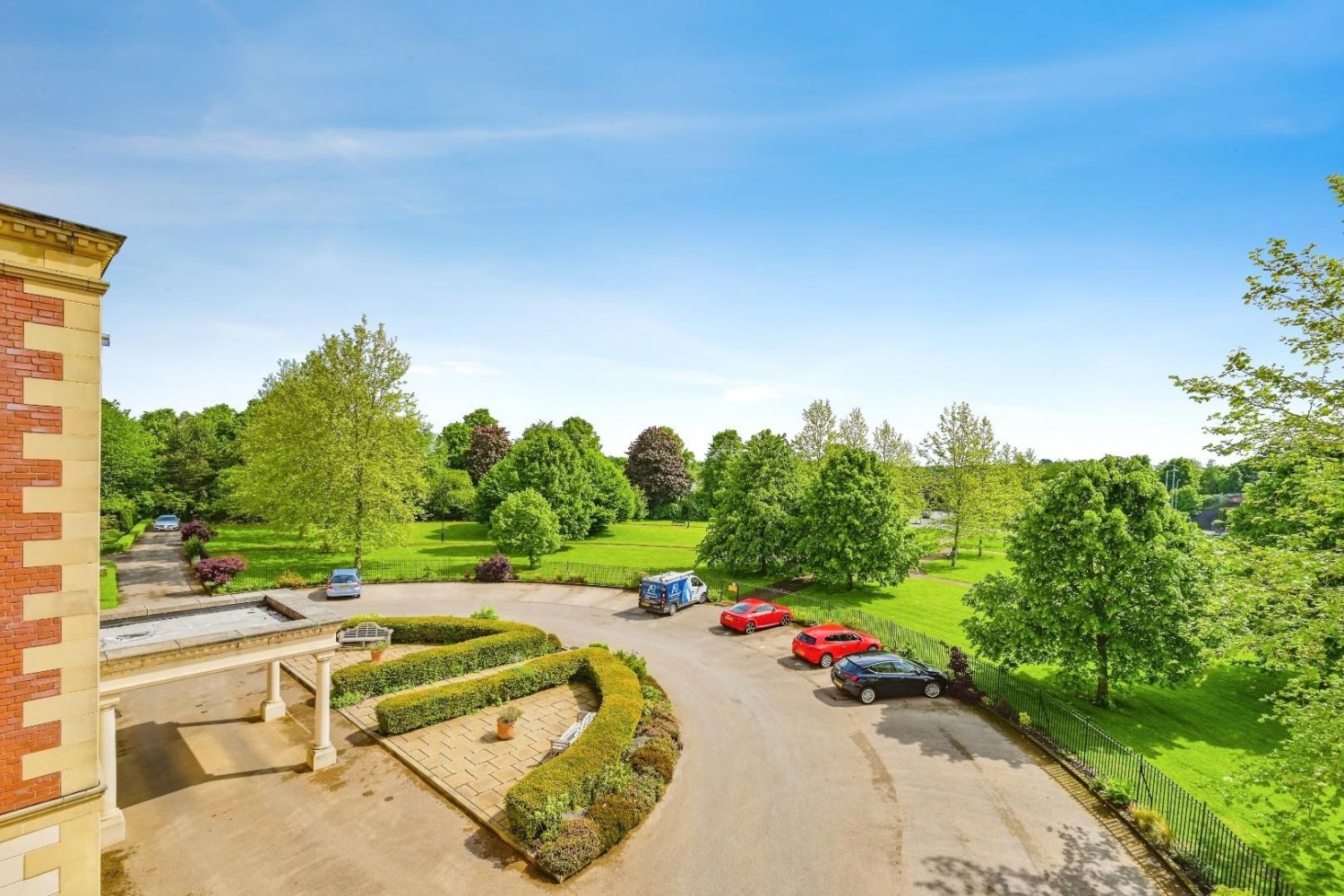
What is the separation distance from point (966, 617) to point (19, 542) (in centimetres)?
3576

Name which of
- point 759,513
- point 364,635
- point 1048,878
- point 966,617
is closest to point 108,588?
point 364,635

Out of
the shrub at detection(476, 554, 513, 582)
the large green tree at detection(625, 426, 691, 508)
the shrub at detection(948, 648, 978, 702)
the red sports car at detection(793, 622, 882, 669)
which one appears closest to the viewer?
the shrub at detection(948, 648, 978, 702)

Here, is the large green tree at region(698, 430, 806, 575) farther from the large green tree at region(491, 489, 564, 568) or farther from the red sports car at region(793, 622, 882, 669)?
the red sports car at region(793, 622, 882, 669)

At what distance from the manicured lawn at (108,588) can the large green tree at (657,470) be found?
5267 centimetres

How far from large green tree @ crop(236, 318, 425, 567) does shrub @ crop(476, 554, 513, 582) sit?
5779 millimetres

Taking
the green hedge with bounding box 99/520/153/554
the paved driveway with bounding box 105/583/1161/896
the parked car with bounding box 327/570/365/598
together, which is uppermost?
the green hedge with bounding box 99/520/153/554

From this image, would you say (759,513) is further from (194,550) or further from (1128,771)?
(194,550)

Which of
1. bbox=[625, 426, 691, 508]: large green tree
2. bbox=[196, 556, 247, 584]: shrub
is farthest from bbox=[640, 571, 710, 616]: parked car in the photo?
bbox=[625, 426, 691, 508]: large green tree

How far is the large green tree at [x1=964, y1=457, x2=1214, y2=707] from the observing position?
1955 centimetres

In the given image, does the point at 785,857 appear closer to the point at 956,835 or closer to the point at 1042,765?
the point at 956,835

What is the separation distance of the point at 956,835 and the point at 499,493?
48.7 meters

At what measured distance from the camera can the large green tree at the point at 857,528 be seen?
114ft

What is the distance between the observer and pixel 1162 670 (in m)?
19.8

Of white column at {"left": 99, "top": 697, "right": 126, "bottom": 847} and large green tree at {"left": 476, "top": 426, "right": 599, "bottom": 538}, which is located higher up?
large green tree at {"left": 476, "top": 426, "right": 599, "bottom": 538}
